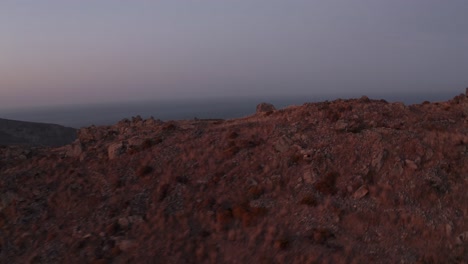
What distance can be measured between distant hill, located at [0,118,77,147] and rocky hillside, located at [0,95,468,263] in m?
38.2

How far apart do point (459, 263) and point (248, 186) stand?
299 inches

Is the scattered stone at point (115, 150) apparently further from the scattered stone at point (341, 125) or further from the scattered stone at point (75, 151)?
the scattered stone at point (341, 125)

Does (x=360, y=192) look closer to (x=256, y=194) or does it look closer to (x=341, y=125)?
(x=256, y=194)

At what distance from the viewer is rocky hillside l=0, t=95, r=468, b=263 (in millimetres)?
12797

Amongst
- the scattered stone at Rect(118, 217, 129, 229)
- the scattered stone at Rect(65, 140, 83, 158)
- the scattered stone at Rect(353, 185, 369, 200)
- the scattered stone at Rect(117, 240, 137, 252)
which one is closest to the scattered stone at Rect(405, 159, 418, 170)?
the scattered stone at Rect(353, 185, 369, 200)

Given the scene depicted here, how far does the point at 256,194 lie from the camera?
1572cm

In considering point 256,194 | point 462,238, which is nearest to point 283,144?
point 256,194

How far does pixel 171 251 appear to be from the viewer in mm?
12938

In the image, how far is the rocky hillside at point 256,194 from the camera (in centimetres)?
1280

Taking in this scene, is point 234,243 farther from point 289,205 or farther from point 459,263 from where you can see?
point 459,263

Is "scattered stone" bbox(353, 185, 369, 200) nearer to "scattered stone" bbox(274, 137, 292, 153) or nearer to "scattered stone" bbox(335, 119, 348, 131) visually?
"scattered stone" bbox(274, 137, 292, 153)

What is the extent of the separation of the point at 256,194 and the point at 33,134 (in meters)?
52.2

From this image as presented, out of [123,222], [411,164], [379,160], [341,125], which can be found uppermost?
[341,125]

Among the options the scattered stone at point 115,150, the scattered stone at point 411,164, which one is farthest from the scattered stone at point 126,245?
the scattered stone at point 411,164
